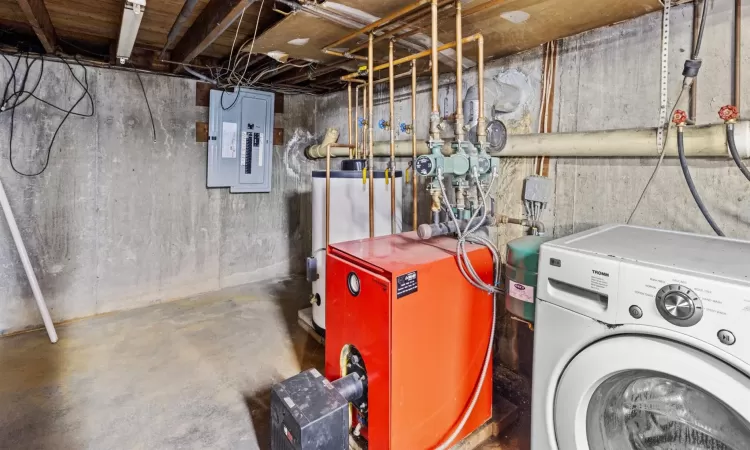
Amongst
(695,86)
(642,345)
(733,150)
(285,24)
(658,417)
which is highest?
(285,24)

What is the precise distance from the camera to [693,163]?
1465mm

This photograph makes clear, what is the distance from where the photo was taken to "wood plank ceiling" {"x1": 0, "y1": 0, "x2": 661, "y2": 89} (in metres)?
1.57

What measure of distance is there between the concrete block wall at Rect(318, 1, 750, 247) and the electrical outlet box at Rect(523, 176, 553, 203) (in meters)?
0.04

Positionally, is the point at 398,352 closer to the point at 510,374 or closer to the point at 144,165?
the point at 510,374

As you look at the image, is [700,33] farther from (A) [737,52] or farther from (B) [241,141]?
(B) [241,141]

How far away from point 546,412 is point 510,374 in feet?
3.12

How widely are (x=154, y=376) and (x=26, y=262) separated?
1273mm

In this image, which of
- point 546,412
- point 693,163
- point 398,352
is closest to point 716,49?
point 693,163

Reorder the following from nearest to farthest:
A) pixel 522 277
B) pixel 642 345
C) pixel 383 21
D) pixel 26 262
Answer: pixel 642 345
pixel 522 277
pixel 383 21
pixel 26 262

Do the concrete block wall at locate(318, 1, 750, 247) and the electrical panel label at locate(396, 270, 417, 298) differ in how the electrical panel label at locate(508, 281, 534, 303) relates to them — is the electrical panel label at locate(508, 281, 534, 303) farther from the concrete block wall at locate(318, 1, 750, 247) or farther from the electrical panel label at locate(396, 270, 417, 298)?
the concrete block wall at locate(318, 1, 750, 247)

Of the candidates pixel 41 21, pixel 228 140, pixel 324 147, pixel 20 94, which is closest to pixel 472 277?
pixel 324 147

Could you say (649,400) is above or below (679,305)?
below

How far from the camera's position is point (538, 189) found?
190 cm

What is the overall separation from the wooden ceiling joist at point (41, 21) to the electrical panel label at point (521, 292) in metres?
2.43
